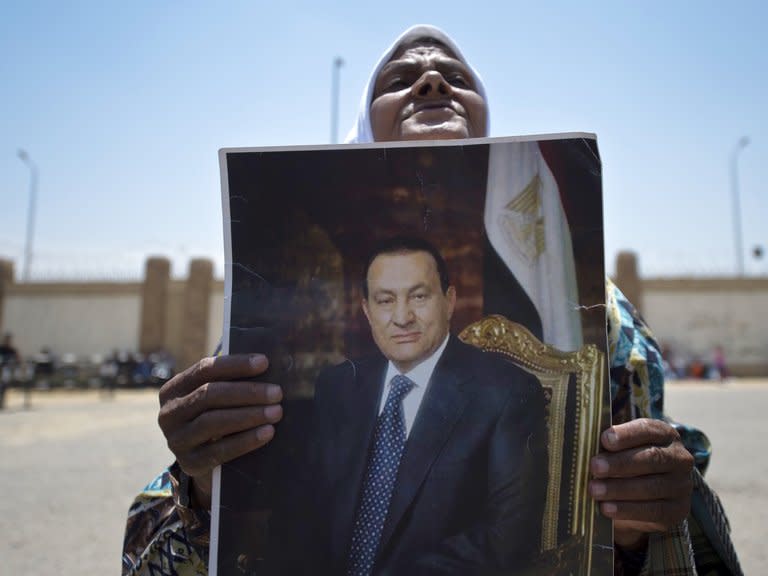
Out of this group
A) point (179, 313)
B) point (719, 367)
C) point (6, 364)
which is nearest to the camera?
point (6, 364)

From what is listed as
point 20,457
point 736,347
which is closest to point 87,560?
point 20,457

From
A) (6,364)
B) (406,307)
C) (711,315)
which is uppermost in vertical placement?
(711,315)

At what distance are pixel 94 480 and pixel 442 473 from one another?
569 cm

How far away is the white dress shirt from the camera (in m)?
1.04

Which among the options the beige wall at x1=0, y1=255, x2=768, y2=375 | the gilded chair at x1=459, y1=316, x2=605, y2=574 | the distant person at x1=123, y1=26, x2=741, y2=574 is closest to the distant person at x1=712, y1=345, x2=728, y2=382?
the beige wall at x1=0, y1=255, x2=768, y2=375

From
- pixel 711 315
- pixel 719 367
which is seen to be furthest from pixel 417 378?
pixel 711 315

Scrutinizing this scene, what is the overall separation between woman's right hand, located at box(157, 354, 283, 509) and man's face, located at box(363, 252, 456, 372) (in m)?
0.19

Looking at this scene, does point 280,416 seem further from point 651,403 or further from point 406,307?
point 651,403

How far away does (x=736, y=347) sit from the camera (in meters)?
24.1

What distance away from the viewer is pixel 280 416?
1007mm

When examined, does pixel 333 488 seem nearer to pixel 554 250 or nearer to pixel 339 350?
pixel 339 350

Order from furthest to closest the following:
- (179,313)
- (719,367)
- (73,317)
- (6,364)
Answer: (73,317) < (179,313) < (719,367) < (6,364)

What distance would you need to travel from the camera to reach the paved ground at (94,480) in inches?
155

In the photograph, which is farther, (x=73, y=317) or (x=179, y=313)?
(x=73, y=317)
